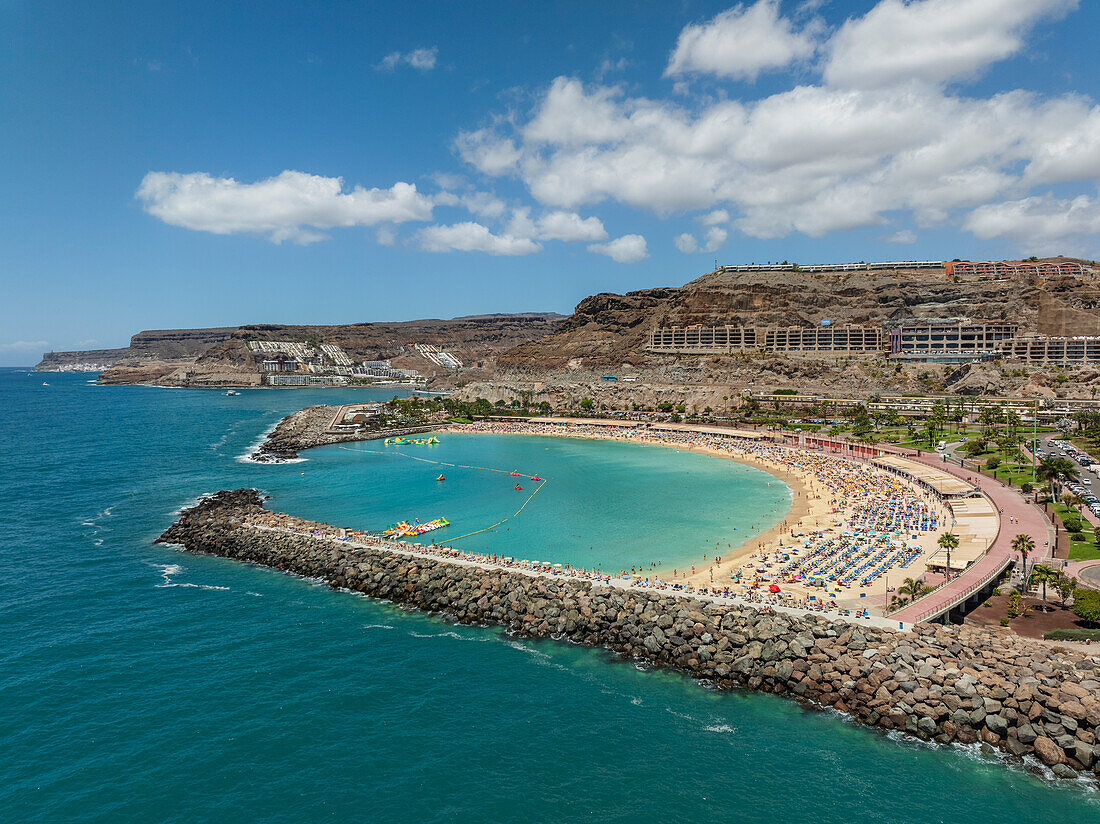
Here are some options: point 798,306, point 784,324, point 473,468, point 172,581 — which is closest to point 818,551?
point 172,581

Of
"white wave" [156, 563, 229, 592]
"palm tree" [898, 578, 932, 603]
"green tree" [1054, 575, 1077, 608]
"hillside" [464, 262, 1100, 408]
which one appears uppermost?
"hillside" [464, 262, 1100, 408]

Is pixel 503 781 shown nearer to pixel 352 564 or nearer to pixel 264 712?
pixel 264 712

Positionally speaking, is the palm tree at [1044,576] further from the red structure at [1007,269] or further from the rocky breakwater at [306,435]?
the red structure at [1007,269]

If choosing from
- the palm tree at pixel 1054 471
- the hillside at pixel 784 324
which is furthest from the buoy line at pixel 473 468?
the hillside at pixel 784 324

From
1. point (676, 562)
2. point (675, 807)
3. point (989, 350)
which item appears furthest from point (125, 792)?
point (989, 350)

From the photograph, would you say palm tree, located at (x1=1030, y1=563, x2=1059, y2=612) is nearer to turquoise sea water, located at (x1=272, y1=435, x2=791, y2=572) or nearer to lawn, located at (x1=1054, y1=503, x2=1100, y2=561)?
lawn, located at (x1=1054, y1=503, x2=1100, y2=561)

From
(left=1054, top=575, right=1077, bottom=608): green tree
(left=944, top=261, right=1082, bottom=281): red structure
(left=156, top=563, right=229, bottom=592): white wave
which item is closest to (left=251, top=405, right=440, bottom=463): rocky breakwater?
(left=156, top=563, right=229, bottom=592): white wave
